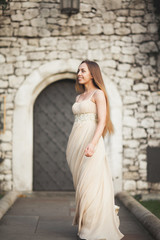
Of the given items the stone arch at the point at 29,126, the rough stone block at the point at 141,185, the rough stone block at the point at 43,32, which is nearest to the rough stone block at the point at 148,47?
the stone arch at the point at 29,126

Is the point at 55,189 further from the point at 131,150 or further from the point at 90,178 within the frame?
the point at 90,178

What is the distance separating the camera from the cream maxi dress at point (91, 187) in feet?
11.0

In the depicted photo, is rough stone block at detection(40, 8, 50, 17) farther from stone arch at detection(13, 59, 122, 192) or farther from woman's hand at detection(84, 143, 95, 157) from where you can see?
woman's hand at detection(84, 143, 95, 157)

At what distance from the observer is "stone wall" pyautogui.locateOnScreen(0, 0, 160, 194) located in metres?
7.23

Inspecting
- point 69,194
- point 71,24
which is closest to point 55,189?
point 69,194

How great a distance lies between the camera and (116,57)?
7.31m

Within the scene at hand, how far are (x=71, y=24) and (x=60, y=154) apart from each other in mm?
2640

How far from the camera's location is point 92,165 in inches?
135

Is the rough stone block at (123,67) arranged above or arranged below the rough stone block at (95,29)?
below

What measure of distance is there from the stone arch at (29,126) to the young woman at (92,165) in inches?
138

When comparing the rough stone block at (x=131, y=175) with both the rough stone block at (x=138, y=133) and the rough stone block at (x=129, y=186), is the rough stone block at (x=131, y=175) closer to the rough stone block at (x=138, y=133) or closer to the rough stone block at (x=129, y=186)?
the rough stone block at (x=129, y=186)

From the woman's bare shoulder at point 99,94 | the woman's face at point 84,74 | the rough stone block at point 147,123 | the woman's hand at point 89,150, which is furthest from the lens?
the rough stone block at point 147,123

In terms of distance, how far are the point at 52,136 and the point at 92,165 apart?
4146mm

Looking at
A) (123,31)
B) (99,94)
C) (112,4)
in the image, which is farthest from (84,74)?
(112,4)
